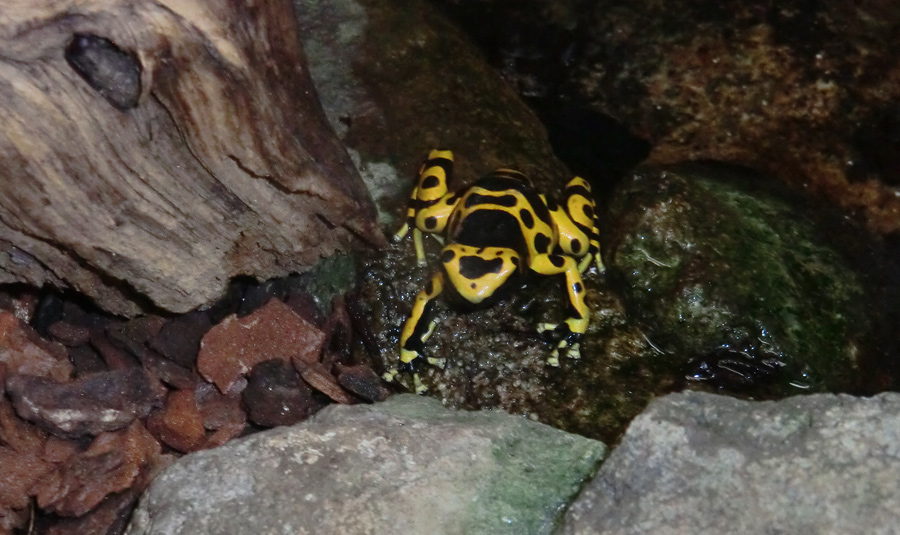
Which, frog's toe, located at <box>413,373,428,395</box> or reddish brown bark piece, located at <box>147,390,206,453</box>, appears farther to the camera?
frog's toe, located at <box>413,373,428,395</box>

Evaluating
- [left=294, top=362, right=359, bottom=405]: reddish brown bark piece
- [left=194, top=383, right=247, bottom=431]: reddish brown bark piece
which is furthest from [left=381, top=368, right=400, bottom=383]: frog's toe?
[left=194, top=383, right=247, bottom=431]: reddish brown bark piece

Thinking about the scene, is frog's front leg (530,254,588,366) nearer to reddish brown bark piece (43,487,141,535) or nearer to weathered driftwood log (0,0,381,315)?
weathered driftwood log (0,0,381,315)

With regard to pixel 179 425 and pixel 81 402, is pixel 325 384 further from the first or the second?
pixel 81 402

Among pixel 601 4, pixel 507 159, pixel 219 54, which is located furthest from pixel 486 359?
pixel 601 4

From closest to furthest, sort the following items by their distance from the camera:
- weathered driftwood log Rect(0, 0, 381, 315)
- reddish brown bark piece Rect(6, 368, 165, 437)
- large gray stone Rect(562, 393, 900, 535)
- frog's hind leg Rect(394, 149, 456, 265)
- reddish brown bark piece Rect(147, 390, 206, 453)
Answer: large gray stone Rect(562, 393, 900, 535) < weathered driftwood log Rect(0, 0, 381, 315) < reddish brown bark piece Rect(6, 368, 165, 437) < reddish brown bark piece Rect(147, 390, 206, 453) < frog's hind leg Rect(394, 149, 456, 265)

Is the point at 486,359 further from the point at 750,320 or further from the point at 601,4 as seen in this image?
the point at 601,4

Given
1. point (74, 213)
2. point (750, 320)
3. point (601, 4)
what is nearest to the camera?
point (74, 213)

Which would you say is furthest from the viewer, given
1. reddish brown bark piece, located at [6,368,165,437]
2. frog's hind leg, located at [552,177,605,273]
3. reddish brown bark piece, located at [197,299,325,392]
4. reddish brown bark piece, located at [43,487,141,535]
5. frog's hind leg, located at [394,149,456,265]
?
frog's hind leg, located at [552,177,605,273]
